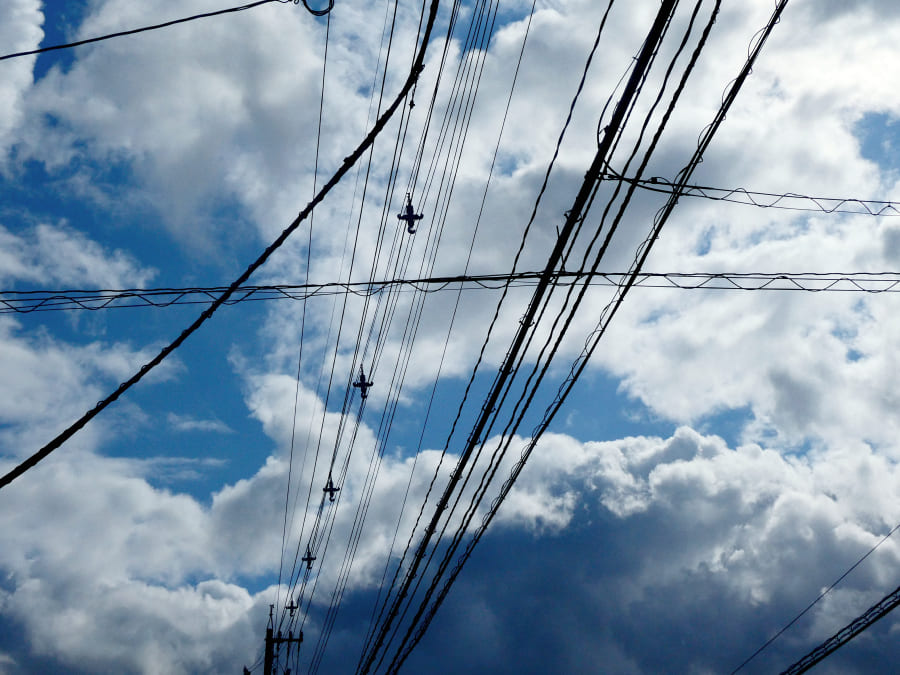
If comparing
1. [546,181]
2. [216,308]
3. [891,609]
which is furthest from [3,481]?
[891,609]

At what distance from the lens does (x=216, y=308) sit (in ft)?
19.0

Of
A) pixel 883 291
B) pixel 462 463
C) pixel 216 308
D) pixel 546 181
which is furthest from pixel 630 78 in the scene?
pixel 883 291

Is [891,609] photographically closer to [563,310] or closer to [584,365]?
[584,365]

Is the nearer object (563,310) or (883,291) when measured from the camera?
(563,310)

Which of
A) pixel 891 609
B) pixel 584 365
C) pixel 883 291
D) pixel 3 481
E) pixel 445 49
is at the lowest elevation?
pixel 891 609

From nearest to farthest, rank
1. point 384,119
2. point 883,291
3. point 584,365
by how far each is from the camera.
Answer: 1. point 384,119
2. point 584,365
3. point 883,291

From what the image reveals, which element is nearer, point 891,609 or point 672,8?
point 672,8

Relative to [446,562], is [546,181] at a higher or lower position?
higher

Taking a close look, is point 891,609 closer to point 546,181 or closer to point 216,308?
point 546,181

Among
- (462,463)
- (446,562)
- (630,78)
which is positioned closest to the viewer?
(630,78)

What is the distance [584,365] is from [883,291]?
4.73 meters

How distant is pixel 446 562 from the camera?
9.73m

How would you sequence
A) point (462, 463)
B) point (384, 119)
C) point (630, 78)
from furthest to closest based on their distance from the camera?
point (462, 463) < point (384, 119) < point (630, 78)

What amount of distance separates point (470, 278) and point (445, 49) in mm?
2499
